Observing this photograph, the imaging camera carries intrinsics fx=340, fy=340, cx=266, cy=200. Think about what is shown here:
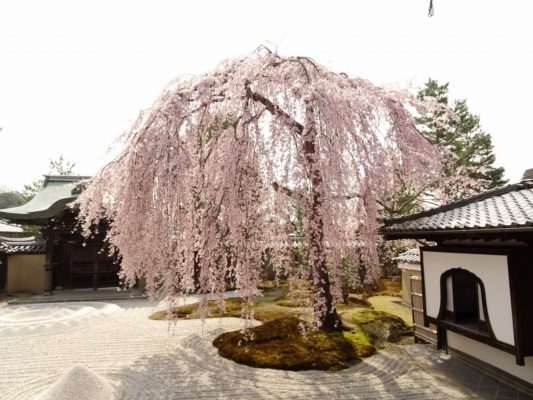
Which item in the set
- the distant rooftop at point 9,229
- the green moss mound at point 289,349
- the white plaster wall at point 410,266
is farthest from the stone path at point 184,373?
the distant rooftop at point 9,229

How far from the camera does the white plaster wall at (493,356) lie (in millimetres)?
5891

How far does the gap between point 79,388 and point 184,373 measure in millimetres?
1988

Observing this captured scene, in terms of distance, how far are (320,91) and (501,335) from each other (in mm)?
5180

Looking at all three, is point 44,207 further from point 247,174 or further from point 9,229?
point 247,174

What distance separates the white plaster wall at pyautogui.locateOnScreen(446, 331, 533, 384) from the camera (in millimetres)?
5891

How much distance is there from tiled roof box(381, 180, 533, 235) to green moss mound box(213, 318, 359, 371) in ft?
9.46

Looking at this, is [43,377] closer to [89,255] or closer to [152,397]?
[152,397]

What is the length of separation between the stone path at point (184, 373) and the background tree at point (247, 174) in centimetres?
143

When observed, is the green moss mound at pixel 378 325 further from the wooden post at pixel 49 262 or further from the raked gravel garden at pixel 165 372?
the wooden post at pixel 49 262

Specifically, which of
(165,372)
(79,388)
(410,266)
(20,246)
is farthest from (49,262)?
(410,266)

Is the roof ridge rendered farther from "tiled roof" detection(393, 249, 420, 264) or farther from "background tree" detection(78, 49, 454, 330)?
"tiled roof" detection(393, 249, 420, 264)

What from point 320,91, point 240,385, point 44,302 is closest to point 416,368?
point 240,385

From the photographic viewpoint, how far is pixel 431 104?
7.34m

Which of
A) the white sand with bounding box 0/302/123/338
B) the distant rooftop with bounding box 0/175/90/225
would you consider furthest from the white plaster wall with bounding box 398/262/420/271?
the distant rooftop with bounding box 0/175/90/225
